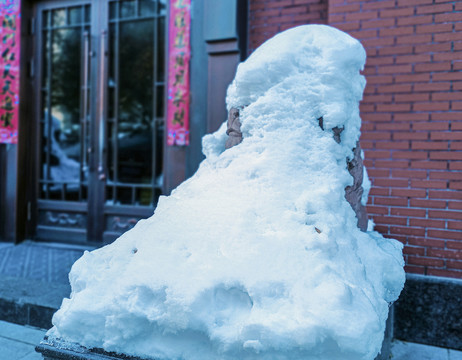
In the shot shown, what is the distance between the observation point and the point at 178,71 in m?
4.79

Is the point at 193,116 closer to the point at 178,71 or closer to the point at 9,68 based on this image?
the point at 178,71

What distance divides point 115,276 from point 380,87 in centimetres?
302

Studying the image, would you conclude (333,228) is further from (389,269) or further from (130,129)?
(130,129)

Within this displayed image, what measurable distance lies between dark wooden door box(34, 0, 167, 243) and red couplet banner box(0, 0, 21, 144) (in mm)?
279

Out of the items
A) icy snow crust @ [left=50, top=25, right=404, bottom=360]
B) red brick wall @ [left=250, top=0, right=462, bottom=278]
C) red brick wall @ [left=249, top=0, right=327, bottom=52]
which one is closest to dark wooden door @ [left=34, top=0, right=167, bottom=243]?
red brick wall @ [left=249, top=0, right=327, bottom=52]

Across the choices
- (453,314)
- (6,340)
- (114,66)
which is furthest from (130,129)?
(453,314)

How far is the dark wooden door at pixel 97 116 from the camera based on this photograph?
517 centimetres

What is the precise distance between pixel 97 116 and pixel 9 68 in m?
1.54

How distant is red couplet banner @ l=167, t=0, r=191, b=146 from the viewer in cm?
476

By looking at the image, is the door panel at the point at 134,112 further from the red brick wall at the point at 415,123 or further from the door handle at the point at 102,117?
the red brick wall at the point at 415,123

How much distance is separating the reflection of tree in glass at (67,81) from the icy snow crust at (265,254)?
3.87 meters

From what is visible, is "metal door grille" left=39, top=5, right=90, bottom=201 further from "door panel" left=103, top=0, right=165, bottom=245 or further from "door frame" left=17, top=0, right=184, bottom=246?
"door panel" left=103, top=0, right=165, bottom=245

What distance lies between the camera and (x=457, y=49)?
340cm

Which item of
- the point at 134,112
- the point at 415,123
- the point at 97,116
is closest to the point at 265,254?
the point at 415,123
